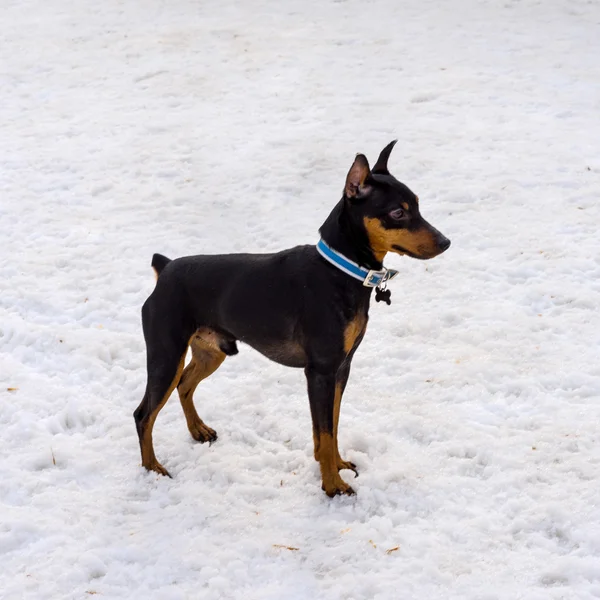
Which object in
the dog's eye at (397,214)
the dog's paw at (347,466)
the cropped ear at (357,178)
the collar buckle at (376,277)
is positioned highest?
the cropped ear at (357,178)

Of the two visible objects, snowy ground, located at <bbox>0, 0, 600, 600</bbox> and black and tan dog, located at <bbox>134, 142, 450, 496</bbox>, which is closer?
snowy ground, located at <bbox>0, 0, 600, 600</bbox>

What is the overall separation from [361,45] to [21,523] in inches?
382

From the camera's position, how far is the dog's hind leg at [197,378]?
4.84 meters

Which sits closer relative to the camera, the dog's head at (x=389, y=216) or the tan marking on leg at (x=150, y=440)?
the dog's head at (x=389, y=216)

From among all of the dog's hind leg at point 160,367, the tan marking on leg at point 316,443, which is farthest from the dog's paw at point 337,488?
the dog's hind leg at point 160,367

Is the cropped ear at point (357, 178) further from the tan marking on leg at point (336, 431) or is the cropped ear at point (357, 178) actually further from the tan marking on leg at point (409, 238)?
the tan marking on leg at point (336, 431)

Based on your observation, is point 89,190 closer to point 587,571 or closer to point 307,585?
point 307,585

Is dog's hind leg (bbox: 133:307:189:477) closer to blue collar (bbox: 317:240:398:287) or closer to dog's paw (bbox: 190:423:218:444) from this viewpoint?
dog's paw (bbox: 190:423:218:444)

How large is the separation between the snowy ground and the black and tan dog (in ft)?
1.58

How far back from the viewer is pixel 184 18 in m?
13.4

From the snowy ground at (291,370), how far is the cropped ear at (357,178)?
1.69 m

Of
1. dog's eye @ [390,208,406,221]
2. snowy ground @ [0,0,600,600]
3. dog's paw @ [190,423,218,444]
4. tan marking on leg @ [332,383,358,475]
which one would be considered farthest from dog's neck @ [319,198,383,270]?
dog's paw @ [190,423,218,444]

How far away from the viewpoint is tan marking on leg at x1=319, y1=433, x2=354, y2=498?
4.30m

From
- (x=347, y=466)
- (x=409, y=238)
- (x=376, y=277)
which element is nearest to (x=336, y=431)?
(x=347, y=466)
